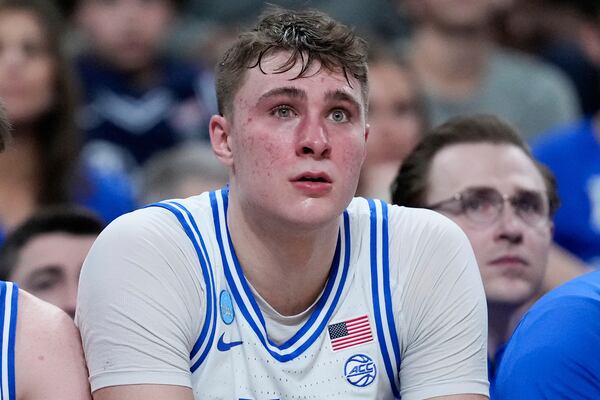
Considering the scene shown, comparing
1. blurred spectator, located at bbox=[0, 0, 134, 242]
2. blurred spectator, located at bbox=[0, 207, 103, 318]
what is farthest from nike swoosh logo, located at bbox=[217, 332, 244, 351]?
blurred spectator, located at bbox=[0, 0, 134, 242]

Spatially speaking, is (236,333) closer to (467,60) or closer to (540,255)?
(540,255)

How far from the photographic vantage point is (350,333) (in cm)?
272

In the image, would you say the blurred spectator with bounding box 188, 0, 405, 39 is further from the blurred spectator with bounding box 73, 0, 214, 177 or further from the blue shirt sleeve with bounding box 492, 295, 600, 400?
the blue shirt sleeve with bounding box 492, 295, 600, 400

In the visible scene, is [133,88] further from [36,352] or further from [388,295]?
[36,352]

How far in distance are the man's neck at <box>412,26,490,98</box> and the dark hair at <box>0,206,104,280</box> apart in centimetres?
255

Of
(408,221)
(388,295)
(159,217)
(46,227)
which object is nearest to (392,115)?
(46,227)

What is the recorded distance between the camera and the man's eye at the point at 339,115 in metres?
2.68

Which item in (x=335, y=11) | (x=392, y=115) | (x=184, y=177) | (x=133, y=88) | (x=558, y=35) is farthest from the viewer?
(x=558, y=35)

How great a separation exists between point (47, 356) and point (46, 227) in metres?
1.22

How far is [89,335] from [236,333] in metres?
0.33

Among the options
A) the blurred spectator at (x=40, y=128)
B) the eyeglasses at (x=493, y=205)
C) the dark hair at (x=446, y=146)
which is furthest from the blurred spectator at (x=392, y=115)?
the eyeglasses at (x=493, y=205)

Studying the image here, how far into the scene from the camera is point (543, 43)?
6.91 metres

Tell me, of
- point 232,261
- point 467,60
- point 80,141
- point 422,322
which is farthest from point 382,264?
point 467,60

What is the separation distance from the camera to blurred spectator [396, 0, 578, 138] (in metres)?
5.81
